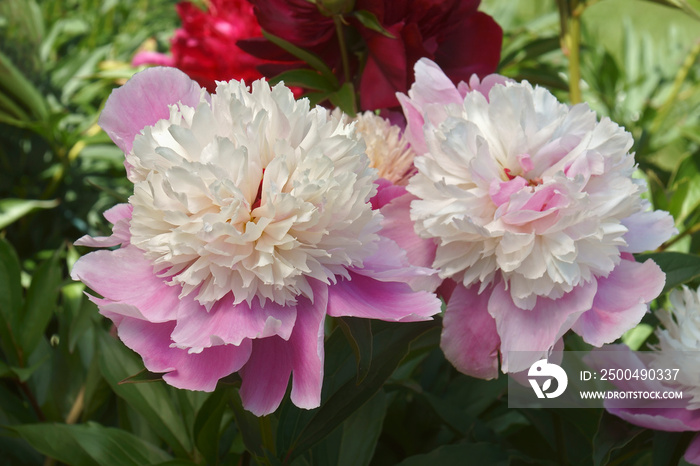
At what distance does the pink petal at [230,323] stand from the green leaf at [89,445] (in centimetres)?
21

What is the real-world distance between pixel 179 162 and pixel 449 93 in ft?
0.57

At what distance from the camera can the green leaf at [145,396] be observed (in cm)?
51

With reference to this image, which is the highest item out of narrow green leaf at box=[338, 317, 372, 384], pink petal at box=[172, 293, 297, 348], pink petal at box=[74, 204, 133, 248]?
pink petal at box=[74, 204, 133, 248]

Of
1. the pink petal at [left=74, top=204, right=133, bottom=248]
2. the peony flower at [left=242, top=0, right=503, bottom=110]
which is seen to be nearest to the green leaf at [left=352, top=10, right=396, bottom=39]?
the peony flower at [left=242, top=0, right=503, bottom=110]

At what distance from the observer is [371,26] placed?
468mm

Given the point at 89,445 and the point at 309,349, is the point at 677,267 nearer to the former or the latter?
the point at 309,349

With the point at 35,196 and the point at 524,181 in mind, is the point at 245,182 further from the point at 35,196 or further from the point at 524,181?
the point at 35,196

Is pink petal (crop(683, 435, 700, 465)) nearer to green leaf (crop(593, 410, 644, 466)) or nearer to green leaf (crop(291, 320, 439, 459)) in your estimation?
green leaf (crop(593, 410, 644, 466))

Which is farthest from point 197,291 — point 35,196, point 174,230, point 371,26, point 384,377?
point 35,196

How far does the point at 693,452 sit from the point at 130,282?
34cm

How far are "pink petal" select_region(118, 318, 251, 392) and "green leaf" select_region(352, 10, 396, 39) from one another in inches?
10.0

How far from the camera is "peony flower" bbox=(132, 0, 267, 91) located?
1.86 feet

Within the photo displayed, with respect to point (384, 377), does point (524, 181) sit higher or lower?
higher

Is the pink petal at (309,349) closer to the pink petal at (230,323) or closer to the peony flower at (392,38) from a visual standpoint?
the pink petal at (230,323)
